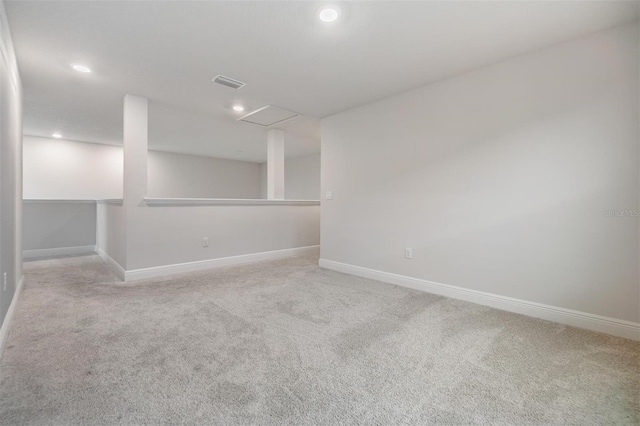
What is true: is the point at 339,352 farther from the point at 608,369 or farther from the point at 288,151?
the point at 288,151

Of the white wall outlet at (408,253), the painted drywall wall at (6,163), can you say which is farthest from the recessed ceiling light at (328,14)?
the white wall outlet at (408,253)

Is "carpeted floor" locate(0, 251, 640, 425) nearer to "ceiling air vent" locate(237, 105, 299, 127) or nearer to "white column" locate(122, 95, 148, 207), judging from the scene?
"white column" locate(122, 95, 148, 207)

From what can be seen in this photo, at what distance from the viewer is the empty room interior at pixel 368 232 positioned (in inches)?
54.5

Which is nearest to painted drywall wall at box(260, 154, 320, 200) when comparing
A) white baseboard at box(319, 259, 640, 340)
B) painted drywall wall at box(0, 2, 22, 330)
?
white baseboard at box(319, 259, 640, 340)

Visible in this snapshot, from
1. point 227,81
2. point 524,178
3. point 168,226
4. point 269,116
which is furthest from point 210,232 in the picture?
point 524,178

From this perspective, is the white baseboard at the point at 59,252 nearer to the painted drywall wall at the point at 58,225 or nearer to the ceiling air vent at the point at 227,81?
the painted drywall wall at the point at 58,225

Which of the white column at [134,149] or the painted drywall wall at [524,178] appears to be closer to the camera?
the painted drywall wall at [524,178]

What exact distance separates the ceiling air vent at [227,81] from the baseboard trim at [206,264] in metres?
2.36

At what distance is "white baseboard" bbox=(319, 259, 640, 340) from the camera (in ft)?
6.48

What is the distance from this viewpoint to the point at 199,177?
7.72 m

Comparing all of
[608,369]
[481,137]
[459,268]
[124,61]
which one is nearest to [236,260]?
[124,61]

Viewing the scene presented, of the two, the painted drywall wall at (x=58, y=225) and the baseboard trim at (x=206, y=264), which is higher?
→ the painted drywall wall at (x=58, y=225)

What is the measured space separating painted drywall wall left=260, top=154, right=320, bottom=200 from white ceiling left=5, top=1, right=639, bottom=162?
3.83m

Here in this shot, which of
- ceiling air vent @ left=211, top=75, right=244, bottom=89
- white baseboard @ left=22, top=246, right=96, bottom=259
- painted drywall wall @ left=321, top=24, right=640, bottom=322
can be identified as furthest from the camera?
white baseboard @ left=22, top=246, right=96, bottom=259
